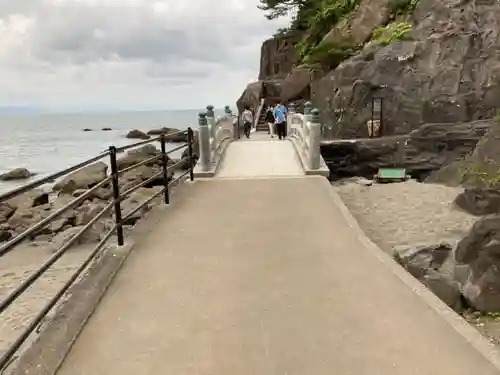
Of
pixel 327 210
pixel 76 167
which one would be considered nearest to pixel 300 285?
pixel 76 167

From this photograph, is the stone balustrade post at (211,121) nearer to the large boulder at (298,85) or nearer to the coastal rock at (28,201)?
the coastal rock at (28,201)

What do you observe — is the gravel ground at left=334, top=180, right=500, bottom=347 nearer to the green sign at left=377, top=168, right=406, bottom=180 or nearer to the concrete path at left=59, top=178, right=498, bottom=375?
the green sign at left=377, top=168, right=406, bottom=180

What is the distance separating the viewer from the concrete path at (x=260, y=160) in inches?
531

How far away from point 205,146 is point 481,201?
20.3 feet

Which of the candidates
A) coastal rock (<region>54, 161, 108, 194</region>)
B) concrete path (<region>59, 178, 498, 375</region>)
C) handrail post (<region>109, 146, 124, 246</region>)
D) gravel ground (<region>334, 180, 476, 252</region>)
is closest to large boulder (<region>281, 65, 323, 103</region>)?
coastal rock (<region>54, 161, 108, 194</region>)

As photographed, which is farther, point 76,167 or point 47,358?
point 76,167

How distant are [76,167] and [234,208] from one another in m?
4.53

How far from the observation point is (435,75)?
19.9 meters

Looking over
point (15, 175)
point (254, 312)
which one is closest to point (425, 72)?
point (254, 312)

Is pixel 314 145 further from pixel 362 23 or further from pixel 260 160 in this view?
pixel 362 23

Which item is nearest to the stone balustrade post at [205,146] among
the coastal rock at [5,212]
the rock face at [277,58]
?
the coastal rock at [5,212]

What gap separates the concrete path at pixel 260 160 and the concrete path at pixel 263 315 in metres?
5.86

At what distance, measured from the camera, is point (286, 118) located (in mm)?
24031

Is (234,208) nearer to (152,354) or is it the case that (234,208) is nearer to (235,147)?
(152,354)
